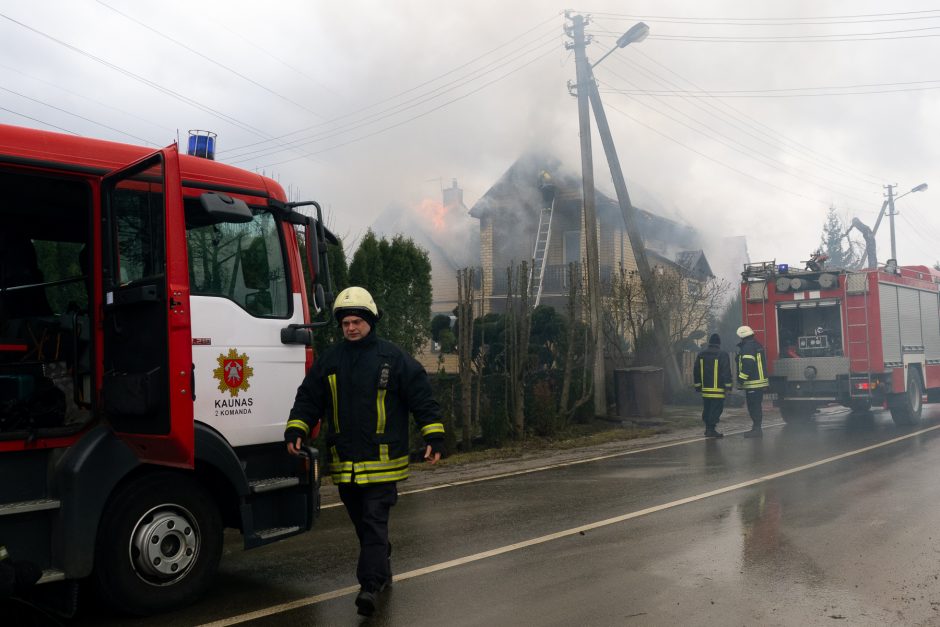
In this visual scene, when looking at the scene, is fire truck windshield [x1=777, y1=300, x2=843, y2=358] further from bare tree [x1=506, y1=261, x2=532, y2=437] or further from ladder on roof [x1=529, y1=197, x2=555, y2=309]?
ladder on roof [x1=529, y1=197, x2=555, y2=309]

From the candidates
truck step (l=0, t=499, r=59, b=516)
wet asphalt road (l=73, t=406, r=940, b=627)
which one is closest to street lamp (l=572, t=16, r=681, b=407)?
wet asphalt road (l=73, t=406, r=940, b=627)

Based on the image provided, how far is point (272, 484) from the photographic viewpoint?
5340 mm

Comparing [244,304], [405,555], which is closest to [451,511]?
[405,555]

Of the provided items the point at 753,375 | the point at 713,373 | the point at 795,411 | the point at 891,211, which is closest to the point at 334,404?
the point at 713,373

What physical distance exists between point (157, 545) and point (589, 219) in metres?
13.0

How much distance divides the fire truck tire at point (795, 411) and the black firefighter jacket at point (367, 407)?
12.5 metres

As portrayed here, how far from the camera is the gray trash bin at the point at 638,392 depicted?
1659 centimetres

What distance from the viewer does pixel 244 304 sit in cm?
532

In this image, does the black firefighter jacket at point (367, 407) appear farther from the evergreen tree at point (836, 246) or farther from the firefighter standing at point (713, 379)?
the evergreen tree at point (836, 246)

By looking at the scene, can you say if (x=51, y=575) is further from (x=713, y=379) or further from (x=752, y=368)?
(x=752, y=368)

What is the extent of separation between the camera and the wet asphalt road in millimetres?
4656

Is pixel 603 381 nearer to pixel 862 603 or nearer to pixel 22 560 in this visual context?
pixel 862 603

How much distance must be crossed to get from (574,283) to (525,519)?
778cm

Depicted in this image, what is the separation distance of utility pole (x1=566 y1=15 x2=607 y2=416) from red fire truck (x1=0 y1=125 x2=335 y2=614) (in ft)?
35.2
